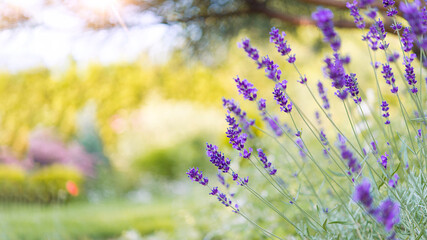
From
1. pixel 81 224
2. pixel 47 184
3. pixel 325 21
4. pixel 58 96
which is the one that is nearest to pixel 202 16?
pixel 325 21

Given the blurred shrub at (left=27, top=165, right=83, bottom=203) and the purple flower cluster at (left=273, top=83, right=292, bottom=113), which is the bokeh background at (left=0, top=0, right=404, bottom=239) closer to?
the blurred shrub at (left=27, top=165, right=83, bottom=203)

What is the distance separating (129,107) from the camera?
1275 cm

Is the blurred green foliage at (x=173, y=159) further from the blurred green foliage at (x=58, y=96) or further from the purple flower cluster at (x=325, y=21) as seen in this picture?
the purple flower cluster at (x=325, y=21)

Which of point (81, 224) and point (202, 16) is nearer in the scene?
point (202, 16)

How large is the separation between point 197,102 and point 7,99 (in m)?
5.95

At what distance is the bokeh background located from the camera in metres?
2.57

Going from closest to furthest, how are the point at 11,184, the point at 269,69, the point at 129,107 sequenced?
the point at 269,69 < the point at 11,184 < the point at 129,107

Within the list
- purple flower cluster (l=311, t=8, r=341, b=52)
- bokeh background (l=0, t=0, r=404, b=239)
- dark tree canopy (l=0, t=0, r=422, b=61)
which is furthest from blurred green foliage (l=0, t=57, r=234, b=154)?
purple flower cluster (l=311, t=8, r=341, b=52)

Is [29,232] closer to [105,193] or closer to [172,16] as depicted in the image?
[172,16]

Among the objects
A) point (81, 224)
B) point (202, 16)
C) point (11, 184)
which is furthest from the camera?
→ point (11, 184)

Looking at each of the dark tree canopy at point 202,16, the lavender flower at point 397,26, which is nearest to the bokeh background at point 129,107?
the dark tree canopy at point 202,16

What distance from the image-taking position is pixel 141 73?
12.7 metres

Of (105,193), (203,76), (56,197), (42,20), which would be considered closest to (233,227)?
(42,20)

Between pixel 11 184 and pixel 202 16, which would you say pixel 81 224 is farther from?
pixel 202 16
